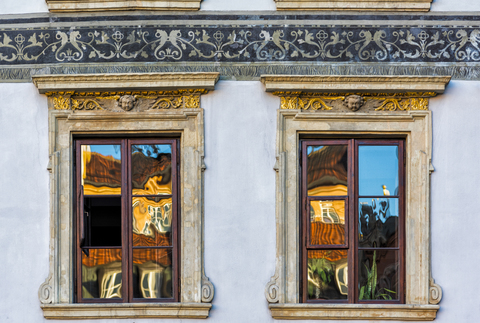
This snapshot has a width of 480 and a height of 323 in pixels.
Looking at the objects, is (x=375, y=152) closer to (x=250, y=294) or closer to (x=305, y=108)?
(x=305, y=108)

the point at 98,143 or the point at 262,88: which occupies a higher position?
the point at 262,88

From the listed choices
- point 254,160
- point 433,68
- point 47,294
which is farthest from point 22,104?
point 433,68

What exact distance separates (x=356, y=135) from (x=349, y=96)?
16.8 inches

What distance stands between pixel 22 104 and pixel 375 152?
150 inches

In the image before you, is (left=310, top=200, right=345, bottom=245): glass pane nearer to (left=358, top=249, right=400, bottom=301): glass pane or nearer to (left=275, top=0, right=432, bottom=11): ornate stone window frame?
(left=358, top=249, right=400, bottom=301): glass pane

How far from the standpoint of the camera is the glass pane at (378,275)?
7.27m

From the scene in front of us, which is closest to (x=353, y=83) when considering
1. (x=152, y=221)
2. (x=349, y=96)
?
(x=349, y=96)

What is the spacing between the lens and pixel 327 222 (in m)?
7.31

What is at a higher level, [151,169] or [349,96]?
[349,96]

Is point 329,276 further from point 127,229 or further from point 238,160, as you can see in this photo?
point 127,229

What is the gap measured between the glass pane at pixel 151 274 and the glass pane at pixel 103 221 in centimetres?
30

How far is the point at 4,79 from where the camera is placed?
7.36 m

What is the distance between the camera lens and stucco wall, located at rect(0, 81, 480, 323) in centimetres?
714

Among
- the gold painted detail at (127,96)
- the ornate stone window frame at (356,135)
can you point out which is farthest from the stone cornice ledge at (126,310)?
the gold painted detail at (127,96)
